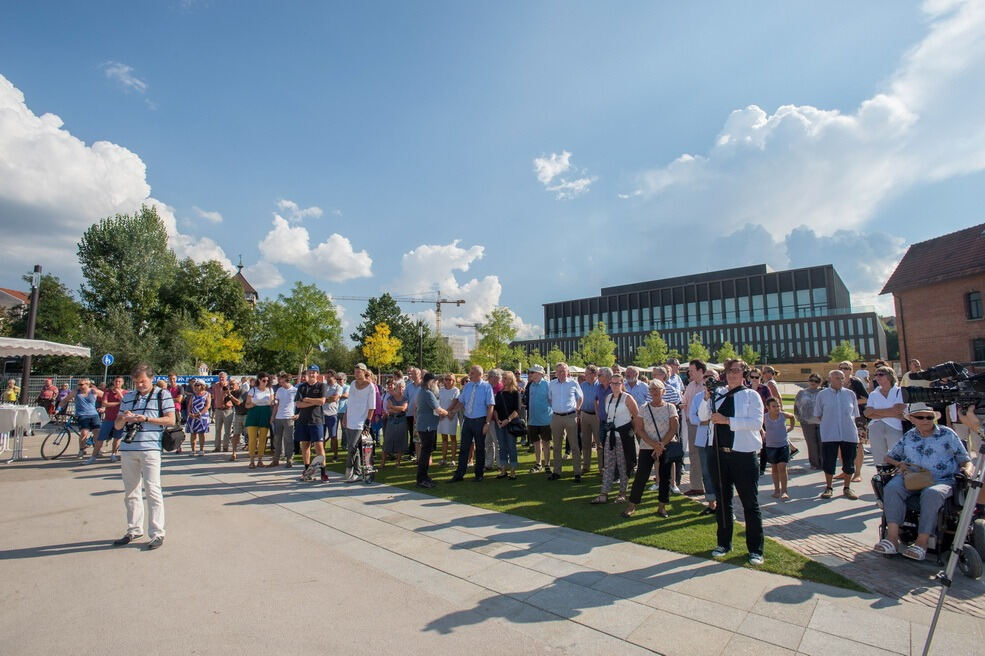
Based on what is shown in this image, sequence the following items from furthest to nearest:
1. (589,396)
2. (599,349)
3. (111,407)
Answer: (599,349)
(111,407)
(589,396)

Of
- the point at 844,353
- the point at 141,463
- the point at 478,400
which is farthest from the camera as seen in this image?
the point at 844,353

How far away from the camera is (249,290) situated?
81500 mm

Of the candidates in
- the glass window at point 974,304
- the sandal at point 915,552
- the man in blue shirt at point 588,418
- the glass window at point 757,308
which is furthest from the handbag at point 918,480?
the glass window at point 757,308

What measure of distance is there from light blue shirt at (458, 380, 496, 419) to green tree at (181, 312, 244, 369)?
38.2m

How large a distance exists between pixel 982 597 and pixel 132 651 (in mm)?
6636

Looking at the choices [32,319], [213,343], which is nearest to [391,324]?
[213,343]

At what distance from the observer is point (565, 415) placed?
8711mm

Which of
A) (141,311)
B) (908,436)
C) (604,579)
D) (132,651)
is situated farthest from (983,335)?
(141,311)

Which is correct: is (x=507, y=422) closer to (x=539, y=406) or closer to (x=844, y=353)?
(x=539, y=406)

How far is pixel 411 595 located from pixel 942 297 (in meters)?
46.2

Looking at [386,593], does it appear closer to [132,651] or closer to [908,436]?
[132,651]

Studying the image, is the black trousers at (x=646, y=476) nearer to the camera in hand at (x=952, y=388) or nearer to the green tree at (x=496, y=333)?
the camera in hand at (x=952, y=388)

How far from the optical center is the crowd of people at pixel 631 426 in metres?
5.16

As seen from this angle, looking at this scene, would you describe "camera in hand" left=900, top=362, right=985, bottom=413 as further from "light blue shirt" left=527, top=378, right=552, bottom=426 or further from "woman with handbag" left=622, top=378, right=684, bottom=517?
"light blue shirt" left=527, top=378, right=552, bottom=426
